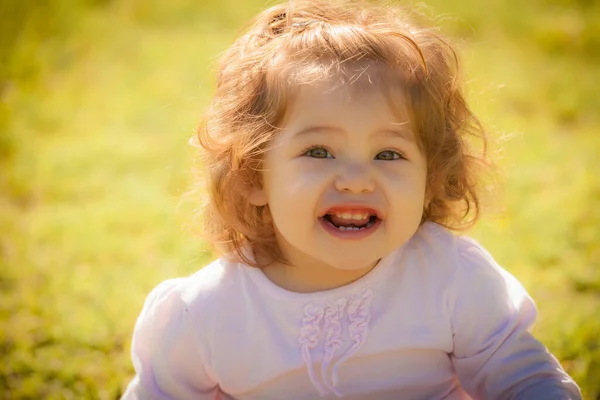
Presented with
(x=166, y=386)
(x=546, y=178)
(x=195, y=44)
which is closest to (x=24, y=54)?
(x=195, y=44)

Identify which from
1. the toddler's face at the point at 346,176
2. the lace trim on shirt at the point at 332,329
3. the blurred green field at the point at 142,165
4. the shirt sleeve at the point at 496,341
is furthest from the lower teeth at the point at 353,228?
the blurred green field at the point at 142,165

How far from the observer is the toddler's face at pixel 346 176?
5.94ft

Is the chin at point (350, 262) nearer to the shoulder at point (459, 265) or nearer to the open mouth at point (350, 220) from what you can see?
the open mouth at point (350, 220)

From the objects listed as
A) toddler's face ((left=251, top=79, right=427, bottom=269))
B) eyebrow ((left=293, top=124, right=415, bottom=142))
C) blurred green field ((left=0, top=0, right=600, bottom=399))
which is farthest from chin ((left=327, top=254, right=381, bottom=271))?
blurred green field ((left=0, top=0, right=600, bottom=399))

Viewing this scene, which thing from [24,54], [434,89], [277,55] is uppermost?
[24,54]

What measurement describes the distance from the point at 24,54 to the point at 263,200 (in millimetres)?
4722

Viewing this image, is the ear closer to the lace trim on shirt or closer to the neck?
the neck

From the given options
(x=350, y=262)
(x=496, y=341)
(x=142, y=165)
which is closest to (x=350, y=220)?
(x=350, y=262)

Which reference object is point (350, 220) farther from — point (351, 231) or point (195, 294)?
point (195, 294)

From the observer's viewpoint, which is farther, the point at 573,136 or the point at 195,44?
the point at 195,44

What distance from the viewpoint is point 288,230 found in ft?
6.31

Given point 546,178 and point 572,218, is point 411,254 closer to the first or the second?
point 572,218

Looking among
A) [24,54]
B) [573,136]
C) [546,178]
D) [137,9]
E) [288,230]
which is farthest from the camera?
[137,9]

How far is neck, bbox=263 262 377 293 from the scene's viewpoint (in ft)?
6.72
